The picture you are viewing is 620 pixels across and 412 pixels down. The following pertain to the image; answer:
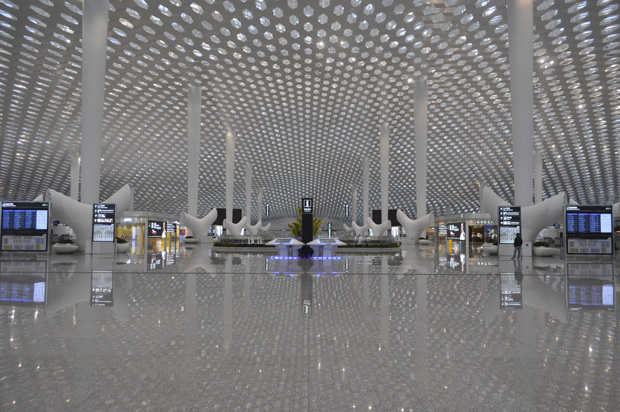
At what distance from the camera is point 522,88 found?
18281mm

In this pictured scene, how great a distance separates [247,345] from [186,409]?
141 cm

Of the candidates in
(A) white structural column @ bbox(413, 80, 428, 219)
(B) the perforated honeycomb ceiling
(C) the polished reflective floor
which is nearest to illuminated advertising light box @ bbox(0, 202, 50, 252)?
(B) the perforated honeycomb ceiling

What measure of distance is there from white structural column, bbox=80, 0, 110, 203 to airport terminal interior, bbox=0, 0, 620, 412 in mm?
96

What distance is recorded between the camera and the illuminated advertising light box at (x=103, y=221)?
18953 mm

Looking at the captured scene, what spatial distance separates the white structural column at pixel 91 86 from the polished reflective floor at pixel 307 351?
13313mm

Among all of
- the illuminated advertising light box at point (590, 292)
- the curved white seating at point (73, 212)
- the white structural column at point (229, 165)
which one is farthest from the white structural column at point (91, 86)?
the white structural column at point (229, 165)

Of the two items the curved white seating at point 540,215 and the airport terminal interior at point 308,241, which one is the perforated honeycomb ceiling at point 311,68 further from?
the curved white seating at point 540,215

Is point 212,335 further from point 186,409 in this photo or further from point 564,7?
point 564,7

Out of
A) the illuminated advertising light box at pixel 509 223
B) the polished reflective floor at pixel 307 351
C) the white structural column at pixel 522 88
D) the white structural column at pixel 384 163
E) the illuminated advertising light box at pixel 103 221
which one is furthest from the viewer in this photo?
the white structural column at pixel 384 163

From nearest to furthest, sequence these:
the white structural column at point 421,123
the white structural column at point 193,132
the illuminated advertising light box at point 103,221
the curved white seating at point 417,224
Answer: the illuminated advertising light box at point 103,221 < the white structural column at point 421,123 < the curved white seating at point 417,224 < the white structural column at point 193,132

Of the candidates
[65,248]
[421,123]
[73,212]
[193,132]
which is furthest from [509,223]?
[193,132]

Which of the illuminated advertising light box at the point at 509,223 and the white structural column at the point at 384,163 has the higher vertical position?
the white structural column at the point at 384,163

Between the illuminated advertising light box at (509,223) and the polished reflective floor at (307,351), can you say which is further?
the illuminated advertising light box at (509,223)

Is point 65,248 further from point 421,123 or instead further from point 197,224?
point 421,123
